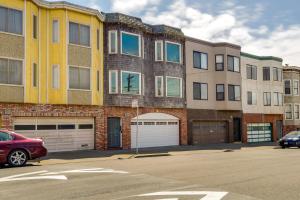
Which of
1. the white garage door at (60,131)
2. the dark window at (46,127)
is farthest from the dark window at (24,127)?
the dark window at (46,127)

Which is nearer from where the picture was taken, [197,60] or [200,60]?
[197,60]

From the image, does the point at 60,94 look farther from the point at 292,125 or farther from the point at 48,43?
the point at 292,125

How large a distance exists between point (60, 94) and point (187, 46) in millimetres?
13275

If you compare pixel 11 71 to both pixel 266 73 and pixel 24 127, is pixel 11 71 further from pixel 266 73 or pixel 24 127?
pixel 266 73

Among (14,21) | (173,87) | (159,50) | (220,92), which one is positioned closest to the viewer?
(14,21)

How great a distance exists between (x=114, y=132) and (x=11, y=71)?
28.0 feet

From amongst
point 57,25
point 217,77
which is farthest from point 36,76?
point 217,77

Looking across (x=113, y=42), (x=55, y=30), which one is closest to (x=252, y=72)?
(x=113, y=42)

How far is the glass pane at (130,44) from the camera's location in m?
28.2

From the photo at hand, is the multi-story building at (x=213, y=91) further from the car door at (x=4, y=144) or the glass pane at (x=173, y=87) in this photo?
the car door at (x=4, y=144)

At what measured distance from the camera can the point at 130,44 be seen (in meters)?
28.7

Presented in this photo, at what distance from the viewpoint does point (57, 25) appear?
24609 millimetres

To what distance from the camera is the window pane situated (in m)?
22.1

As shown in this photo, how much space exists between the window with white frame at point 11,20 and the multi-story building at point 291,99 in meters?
32.7
